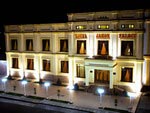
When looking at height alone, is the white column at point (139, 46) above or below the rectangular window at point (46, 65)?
above

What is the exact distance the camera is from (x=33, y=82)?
1534 inches

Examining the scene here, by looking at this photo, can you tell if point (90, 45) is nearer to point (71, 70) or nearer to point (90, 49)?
point (90, 49)

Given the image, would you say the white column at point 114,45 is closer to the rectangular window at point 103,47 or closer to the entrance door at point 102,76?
the rectangular window at point 103,47

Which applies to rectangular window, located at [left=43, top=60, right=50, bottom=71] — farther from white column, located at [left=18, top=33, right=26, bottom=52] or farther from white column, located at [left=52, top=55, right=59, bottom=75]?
white column, located at [left=18, top=33, right=26, bottom=52]

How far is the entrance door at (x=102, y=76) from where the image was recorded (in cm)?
3255

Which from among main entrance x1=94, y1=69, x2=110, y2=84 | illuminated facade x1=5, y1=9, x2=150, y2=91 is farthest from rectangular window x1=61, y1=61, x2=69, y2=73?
main entrance x1=94, y1=69, x2=110, y2=84

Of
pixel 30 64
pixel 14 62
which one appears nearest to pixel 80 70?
pixel 30 64

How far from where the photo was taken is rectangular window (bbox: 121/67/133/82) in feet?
104

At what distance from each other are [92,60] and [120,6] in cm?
933

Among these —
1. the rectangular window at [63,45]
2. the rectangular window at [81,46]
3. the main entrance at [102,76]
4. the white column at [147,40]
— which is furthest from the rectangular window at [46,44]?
the white column at [147,40]

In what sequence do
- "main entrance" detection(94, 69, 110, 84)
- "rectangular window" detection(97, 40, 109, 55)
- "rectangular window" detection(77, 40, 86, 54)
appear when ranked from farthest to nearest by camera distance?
"rectangular window" detection(77, 40, 86, 54), "rectangular window" detection(97, 40, 109, 55), "main entrance" detection(94, 69, 110, 84)

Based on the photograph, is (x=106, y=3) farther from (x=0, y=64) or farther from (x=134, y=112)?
(x=0, y=64)

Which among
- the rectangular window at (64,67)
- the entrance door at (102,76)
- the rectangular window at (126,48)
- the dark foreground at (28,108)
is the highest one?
the rectangular window at (126,48)

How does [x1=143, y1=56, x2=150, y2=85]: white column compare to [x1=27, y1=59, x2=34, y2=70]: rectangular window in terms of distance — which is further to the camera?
[x1=27, y1=59, x2=34, y2=70]: rectangular window
